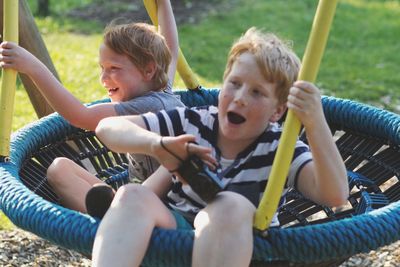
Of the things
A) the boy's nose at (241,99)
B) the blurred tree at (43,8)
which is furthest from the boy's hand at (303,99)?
the blurred tree at (43,8)

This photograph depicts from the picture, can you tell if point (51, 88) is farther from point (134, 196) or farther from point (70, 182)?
point (134, 196)

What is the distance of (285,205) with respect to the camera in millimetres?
2711

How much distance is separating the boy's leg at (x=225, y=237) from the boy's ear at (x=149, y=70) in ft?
2.63

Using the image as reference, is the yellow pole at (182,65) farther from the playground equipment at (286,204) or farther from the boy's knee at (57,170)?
the boy's knee at (57,170)

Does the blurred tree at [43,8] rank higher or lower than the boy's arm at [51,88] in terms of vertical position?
lower

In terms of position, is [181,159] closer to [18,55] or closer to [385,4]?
[18,55]

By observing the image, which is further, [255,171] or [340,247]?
[255,171]

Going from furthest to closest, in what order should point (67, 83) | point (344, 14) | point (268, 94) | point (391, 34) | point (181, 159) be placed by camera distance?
point (344, 14), point (391, 34), point (67, 83), point (268, 94), point (181, 159)

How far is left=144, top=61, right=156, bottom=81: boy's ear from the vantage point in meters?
2.41

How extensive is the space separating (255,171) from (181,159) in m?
0.35

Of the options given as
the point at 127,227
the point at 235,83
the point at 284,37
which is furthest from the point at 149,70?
the point at 284,37

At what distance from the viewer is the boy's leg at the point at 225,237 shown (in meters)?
1.68

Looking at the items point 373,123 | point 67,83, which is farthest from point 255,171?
point 67,83

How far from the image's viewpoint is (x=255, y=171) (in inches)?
78.0
